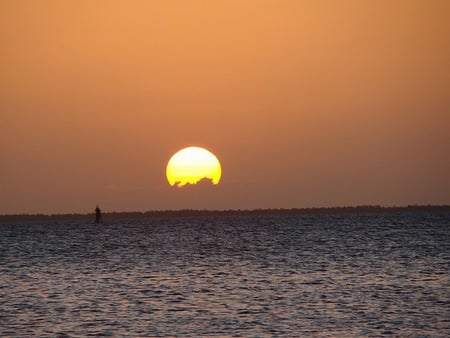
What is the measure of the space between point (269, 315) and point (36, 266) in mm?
33428

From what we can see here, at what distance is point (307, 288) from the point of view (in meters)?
47.4

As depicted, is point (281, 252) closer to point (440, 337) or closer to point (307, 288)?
point (307, 288)

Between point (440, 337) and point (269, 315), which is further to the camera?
point (269, 315)

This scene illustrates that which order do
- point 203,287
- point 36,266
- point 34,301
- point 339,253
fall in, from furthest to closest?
point 339,253 → point 36,266 → point 203,287 → point 34,301

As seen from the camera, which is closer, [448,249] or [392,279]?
[392,279]

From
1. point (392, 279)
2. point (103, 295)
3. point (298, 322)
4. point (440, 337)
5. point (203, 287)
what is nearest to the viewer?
point (440, 337)

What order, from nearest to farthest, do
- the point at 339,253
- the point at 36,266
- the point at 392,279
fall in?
the point at 392,279 < the point at 36,266 < the point at 339,253

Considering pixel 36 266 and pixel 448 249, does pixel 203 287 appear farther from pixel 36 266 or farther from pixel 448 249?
pixel 448 249

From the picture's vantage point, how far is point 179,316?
3697cm

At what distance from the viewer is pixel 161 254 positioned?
81.9m

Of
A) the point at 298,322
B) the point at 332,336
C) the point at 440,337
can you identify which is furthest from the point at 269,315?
the point at 440,337

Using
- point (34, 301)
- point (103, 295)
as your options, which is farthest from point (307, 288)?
point (34, 301)

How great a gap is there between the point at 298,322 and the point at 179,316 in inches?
194

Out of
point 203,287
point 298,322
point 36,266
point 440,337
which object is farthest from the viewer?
point 36,266
